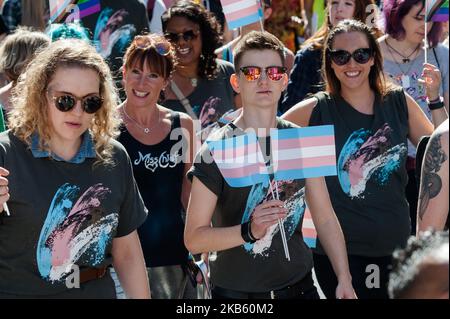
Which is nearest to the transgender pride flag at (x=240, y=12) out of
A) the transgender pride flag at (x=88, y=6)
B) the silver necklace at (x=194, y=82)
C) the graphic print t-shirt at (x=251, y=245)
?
the silver necklace at (x=194, y=82)

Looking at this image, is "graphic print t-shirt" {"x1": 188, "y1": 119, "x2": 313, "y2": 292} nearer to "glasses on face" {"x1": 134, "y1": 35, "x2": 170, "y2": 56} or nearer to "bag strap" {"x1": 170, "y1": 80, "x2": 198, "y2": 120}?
"glasses on face" {"x1": 134, "y1": 35, "x2": 170, "y2": 56}

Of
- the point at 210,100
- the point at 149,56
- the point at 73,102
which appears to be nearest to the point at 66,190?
the point at 73,102

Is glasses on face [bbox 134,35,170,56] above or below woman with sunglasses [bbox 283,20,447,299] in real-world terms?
above

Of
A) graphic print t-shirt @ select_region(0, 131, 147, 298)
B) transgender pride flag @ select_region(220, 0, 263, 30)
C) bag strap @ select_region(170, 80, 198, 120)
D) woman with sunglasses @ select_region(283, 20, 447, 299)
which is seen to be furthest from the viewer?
bag strap @ select_region(170, 80, 198, 120)

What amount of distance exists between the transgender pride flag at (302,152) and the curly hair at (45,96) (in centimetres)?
71

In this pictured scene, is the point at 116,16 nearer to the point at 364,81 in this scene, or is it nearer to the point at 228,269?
the point at 364,81

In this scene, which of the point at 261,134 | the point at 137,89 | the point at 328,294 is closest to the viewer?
the point at 261,134

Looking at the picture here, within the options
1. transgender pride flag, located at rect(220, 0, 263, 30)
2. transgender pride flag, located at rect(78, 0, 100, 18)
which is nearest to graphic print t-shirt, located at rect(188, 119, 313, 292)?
transgender pride flag, located at rect(220, 0, 263, 30)

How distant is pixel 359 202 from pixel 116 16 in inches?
103

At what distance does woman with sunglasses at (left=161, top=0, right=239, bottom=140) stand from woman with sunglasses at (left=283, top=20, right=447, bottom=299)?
110 centimetres

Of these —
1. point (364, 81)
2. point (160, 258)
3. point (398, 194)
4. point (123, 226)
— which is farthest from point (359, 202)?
point (123, 226)

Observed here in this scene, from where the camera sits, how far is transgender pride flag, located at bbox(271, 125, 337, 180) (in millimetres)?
4258

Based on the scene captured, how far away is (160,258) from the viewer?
5.27 meters

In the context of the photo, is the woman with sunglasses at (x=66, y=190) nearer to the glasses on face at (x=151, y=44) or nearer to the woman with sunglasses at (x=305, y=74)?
the glasses on face at (x=151, y=44)
